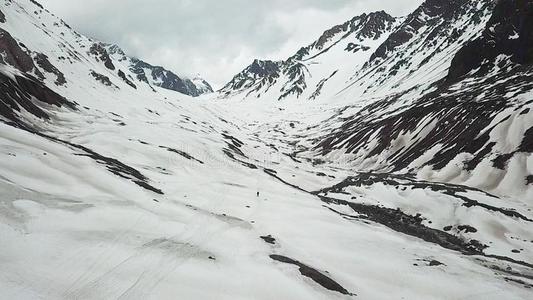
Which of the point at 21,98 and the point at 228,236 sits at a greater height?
the point at 21,98

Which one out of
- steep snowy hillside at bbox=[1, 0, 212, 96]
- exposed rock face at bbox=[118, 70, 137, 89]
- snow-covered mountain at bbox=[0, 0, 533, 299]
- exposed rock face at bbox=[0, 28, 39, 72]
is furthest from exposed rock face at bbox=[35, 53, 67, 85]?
exposed rock face at bbox=[118, 70, 137, 89]

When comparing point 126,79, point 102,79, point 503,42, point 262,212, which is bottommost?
point 262,212

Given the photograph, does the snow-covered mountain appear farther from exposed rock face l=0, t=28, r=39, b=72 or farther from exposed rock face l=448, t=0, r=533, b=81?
exposed rock face l=0, t=28, r=39, b=72

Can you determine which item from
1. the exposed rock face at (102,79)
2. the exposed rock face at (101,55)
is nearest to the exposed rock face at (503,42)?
the exposed rock face at (102,79)

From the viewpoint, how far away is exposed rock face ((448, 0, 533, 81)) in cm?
7675

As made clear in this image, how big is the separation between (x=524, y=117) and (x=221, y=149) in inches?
1642

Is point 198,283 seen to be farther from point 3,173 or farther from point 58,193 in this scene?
point 3,173

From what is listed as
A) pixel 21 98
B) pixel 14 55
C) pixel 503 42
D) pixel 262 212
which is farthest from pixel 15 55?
pixel 503 42

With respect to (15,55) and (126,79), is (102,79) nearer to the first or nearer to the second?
(126,79)

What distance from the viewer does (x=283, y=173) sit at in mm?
56781

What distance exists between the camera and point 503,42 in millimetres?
84562

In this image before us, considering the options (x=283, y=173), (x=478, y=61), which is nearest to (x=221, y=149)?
(x=283, y=173)

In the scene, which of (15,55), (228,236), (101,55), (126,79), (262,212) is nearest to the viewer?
(228,236)

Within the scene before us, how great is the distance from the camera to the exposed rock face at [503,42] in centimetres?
7675
